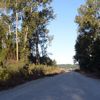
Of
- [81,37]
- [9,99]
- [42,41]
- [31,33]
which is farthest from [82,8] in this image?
[9,99]

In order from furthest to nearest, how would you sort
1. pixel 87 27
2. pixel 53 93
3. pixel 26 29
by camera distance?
pixel 87 27 → pixel 26 29 → pixel 53 93

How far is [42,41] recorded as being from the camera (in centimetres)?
7350

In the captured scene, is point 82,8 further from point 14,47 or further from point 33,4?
point 14,47

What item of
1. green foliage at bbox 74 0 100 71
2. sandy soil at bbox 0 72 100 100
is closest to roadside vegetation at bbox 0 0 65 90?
green foliage at bbox 74 0 100 71

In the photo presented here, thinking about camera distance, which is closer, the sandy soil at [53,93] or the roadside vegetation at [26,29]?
the sandy soil at [53,93]

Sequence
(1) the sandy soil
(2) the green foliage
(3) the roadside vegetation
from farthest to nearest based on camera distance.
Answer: (2) the green foliage
(3) the roadside vegetation
(1) the sandy soil

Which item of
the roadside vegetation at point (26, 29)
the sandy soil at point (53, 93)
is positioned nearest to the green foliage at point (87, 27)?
the roadside vegetation at point (26, 29)

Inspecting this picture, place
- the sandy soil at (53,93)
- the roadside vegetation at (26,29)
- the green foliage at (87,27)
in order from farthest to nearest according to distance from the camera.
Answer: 1. the green foliage at (87,27)
2. the roadside vegetation at (26,29)
3. the sandy soil at (53,93)

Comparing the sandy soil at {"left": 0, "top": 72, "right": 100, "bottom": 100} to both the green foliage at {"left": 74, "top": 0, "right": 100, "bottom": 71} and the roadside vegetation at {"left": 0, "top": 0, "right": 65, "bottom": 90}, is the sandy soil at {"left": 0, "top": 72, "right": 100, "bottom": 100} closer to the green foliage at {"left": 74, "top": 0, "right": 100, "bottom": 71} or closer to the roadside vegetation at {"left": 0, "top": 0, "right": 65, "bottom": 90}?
the roadside vegetation at {"left": 0, "top": 0, "right": 65, "bottom": 90}

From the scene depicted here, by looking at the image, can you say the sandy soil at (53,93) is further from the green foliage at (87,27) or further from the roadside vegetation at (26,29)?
the green foliage at (87,27)

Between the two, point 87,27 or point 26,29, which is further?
point 87,27

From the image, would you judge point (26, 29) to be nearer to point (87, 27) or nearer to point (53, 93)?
point (87, 27)

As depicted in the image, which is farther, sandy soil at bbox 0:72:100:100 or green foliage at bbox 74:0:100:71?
green foliage at bbox 74:0:100:71

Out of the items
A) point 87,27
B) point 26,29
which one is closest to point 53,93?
point 26,29
